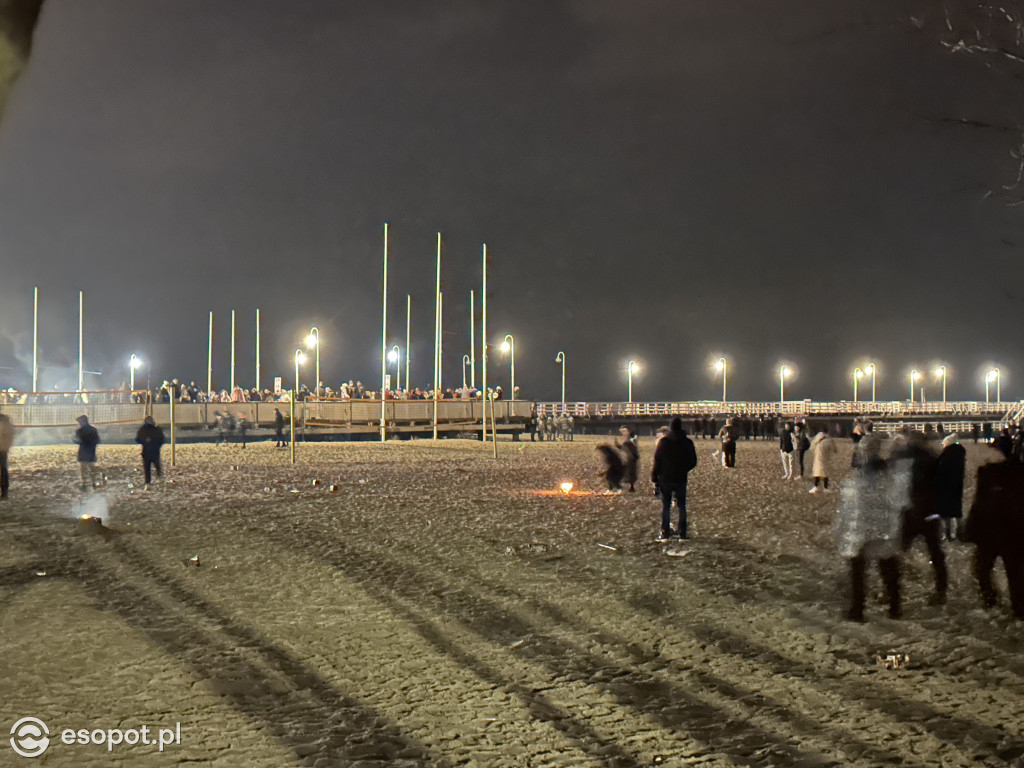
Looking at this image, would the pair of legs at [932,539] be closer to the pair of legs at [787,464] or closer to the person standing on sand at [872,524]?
the person standing on sand at [872,524]

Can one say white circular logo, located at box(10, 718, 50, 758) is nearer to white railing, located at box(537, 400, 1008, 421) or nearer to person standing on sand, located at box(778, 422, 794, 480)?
person standing on sand, located at box(778, 422, 794, 480)

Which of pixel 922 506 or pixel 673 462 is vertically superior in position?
pixel 673 462

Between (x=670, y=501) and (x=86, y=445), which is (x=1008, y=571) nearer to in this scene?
(x=670, y=501)

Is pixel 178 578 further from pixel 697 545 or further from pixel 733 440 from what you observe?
pixel 733 440

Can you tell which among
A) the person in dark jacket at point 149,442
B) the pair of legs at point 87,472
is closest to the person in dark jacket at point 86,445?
the pair of legs at point 87,472

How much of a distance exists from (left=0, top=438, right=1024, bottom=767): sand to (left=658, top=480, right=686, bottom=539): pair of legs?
0.30 m

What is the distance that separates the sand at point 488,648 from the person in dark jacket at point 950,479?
0.74 m

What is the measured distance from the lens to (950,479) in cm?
1065

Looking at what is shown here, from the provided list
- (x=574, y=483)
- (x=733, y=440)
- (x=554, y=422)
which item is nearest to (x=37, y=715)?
(x=574, y=483)

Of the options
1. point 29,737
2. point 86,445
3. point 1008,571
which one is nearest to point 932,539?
point 1008,571

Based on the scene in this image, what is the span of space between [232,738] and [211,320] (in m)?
71.0

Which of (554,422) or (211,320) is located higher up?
(211,320)

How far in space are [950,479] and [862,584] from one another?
102 inches

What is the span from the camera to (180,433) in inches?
1815
